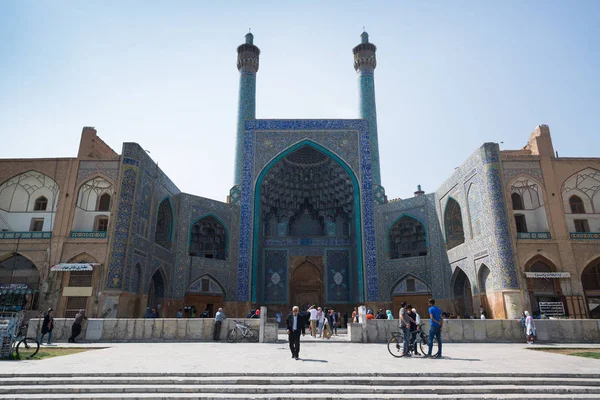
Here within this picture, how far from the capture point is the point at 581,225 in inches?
576

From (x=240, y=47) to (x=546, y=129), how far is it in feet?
52.5

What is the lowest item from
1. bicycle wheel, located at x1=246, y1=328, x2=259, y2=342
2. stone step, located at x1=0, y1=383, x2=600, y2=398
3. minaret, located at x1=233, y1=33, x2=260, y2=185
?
stone step, located at x1=0, y1=383, x2=600, y2=398

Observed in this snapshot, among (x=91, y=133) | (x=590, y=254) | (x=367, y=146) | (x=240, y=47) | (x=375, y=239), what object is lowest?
(x=590, y=254)

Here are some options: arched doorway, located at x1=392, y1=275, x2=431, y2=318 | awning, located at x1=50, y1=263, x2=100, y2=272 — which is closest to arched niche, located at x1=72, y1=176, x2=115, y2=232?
awning, located at x1=50, y1=263, x2=100, y2=272

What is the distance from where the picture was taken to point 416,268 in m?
18.0

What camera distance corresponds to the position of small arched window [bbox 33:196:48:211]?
47.2 ft

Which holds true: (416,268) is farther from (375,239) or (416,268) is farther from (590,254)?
(590,254)

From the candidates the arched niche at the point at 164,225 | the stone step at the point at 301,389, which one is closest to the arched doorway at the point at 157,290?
the arched niche at the point at 164,225

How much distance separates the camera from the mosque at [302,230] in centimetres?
1329

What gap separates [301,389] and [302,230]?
17.5 meters

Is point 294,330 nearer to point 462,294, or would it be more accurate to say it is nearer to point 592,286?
point 462,294

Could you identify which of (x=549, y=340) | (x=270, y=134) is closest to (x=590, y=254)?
(x=549, y=340)

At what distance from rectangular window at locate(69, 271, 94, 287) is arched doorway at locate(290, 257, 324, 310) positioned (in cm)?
978

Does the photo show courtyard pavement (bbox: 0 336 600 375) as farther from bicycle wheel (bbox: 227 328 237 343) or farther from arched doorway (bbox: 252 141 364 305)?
arched doorway (bbox: 252 141 364 305)
